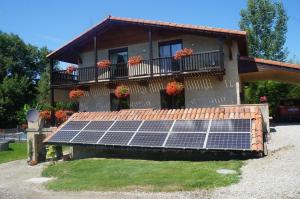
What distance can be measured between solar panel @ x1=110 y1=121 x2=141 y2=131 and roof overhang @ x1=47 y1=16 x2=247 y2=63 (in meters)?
8.84

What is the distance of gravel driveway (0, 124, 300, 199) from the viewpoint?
24.6ft

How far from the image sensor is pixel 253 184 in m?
8.03

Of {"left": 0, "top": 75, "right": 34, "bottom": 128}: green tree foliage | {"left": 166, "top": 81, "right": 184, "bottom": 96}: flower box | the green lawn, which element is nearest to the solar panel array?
the green lawn

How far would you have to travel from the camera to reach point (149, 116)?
14.2 m

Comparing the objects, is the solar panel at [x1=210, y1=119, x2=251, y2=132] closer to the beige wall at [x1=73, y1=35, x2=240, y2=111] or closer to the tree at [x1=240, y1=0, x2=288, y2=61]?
the beige wall at [x1=73, y1=35, x2=240, y2=111]

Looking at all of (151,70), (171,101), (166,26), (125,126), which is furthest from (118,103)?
(125,126)

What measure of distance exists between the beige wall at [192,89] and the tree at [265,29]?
22.4 metres

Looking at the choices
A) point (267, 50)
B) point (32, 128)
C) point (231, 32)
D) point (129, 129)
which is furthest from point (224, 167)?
point (267, 50)

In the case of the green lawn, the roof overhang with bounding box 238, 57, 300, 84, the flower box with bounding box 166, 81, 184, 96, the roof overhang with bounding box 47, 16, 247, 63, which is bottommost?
the green lawn

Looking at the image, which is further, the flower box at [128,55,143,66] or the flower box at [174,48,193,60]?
the flower box at [128,55,143,66]

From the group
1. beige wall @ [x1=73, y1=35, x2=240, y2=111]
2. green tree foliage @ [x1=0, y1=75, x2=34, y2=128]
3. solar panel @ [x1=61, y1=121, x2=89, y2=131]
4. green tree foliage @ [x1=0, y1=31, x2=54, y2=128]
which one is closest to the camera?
solar panel @ [x1=61, y1=121, x2=89, y2=131]

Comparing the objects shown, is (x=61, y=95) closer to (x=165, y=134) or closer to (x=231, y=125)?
(x=165, y=134)

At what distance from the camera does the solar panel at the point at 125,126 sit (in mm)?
13617

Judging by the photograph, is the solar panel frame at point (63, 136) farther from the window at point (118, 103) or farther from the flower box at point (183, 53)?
the window at point (118, 103)
